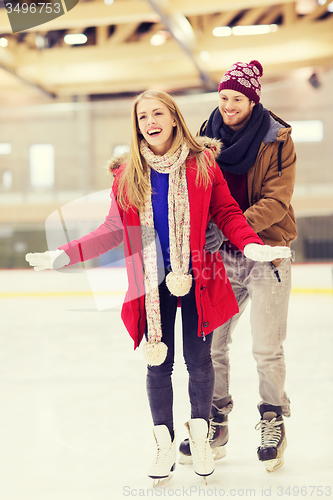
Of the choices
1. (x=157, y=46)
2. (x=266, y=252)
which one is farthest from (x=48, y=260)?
(x=157, y=46)

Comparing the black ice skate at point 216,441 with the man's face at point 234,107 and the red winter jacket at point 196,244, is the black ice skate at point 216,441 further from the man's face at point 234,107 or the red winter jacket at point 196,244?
the man's face at point 234,107

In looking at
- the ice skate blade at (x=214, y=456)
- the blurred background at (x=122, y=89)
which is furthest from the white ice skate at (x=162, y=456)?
the blurred background at (x=122, y=89)

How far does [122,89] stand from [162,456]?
1022cm

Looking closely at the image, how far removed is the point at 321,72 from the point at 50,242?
9.93 m

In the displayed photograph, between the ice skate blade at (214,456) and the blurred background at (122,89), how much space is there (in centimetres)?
748

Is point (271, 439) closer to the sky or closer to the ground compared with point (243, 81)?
closer to the ground

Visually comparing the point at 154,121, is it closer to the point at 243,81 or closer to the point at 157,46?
the point at 243,81

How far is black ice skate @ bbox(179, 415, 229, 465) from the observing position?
1.61 metres

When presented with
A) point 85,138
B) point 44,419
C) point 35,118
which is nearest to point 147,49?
point 85,138

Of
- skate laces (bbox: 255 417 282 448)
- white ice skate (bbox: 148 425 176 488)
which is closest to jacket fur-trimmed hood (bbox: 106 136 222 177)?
white ice skate (bbox: 148 425 176 488)

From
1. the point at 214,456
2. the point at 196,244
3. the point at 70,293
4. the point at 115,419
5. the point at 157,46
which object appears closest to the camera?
the point at 196,244

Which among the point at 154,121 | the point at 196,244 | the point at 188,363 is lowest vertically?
the point at 188,363

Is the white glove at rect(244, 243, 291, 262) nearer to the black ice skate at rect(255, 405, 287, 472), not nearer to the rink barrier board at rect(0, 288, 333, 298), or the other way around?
the black ice skate at rect(255, 405, 287, 472)

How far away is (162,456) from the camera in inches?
55.5
